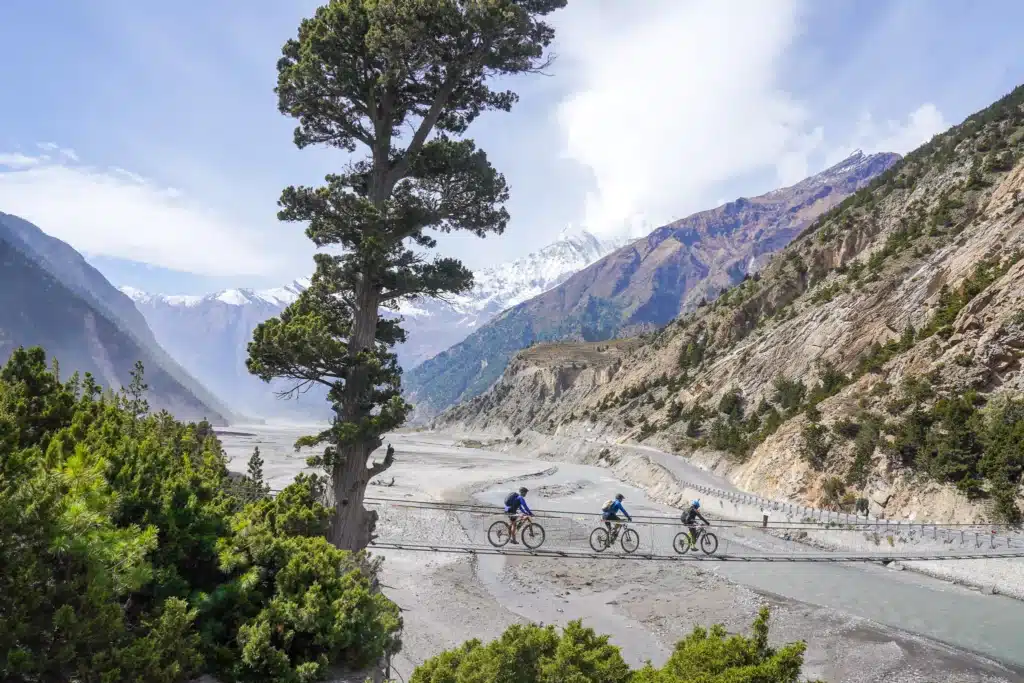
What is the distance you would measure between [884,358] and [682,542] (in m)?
26.3

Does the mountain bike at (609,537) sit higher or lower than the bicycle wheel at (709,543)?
higher

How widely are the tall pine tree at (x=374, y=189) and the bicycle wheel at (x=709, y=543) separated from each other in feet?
36.3

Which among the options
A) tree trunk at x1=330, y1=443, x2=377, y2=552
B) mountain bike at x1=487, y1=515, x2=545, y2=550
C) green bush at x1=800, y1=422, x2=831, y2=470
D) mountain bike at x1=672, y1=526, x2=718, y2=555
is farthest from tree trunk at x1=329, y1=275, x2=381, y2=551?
green bush at x1=800, y1=422, x2=831, y2=470

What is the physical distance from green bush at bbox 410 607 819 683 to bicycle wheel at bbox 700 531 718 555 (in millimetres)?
13352

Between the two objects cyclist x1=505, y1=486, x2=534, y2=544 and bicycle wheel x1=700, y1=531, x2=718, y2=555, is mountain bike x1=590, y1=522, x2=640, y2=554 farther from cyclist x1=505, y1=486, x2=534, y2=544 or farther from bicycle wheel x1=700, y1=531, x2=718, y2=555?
bicycle wheel x1=700, y1=531, x2=718, y2=555

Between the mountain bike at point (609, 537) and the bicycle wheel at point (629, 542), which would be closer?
the mountain bike at point (609, 537)

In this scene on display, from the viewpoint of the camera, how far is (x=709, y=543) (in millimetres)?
20219

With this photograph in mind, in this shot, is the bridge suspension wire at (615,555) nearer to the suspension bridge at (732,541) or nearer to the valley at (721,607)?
the suspension bridge at (732,541)

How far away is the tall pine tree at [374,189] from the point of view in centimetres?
1499

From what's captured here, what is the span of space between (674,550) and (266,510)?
12989 mm

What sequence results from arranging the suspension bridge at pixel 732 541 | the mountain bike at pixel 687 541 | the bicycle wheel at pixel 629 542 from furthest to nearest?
the mountain bike at pixel 687 541 → the bicycle wheel at pixel 629 542 → the suspension bridge at pixel 732 541

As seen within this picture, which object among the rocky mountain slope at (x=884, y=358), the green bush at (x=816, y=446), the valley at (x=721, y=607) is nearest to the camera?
the valley at (x=721, y=607)

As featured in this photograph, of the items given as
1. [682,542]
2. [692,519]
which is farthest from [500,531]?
[692,519]

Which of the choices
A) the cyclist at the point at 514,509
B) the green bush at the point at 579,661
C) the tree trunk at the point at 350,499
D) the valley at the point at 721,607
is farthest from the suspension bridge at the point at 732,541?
the green bush at the point at 579,661
